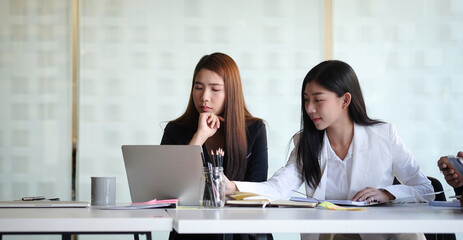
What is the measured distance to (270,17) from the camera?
4301mm

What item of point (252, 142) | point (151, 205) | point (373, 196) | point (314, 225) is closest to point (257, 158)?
point (252, 142)

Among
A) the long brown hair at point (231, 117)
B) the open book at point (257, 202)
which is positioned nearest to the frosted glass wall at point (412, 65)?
the long brown hair at point (231, 117)

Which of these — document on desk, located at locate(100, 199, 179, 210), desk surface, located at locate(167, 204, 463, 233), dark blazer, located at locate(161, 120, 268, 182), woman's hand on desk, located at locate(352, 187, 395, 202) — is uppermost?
dark blazer, located at locate(161, 120, 268, 182)

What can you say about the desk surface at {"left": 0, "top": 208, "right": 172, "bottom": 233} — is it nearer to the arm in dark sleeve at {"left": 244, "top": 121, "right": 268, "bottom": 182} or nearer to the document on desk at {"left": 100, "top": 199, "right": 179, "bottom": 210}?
the document on desk at {"left": 100, "top": 199, "right": 179, "bottom": 210}

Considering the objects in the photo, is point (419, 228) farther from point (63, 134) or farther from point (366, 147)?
point (63, 134)

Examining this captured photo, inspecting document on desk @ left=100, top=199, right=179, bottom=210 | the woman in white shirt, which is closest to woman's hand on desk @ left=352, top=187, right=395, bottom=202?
the woman in white shirt

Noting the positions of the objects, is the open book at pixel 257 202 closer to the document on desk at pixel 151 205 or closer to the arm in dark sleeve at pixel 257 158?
the document on desk at pixel 151 205

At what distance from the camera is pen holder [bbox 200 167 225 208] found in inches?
77.3

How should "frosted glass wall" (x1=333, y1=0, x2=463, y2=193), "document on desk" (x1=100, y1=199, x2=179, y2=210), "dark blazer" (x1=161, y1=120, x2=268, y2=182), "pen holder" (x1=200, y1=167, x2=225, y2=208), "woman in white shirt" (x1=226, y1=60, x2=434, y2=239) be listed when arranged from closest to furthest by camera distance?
"document on desk" (x1=100, y1=199, x2=179, y2=210) < "pen holder" (x1=200, y1=167, x2=225, y2=208) < "woman in white shirt" (x1=226, y1=60, x2=434, y2=239) < "dark blazer" (x1=161, y1=120, x2=268, y2=182) < "frosted glass wall" (x1=333, y1=0, x2=463, y2=193)

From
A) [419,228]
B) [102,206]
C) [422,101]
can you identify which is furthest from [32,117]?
[419,228]

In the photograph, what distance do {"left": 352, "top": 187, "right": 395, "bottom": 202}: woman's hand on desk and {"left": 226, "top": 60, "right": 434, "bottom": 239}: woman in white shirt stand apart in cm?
18

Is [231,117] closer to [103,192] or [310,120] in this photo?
[310,120]

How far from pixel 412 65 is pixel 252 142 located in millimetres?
1928

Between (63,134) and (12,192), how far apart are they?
0.50 metres
